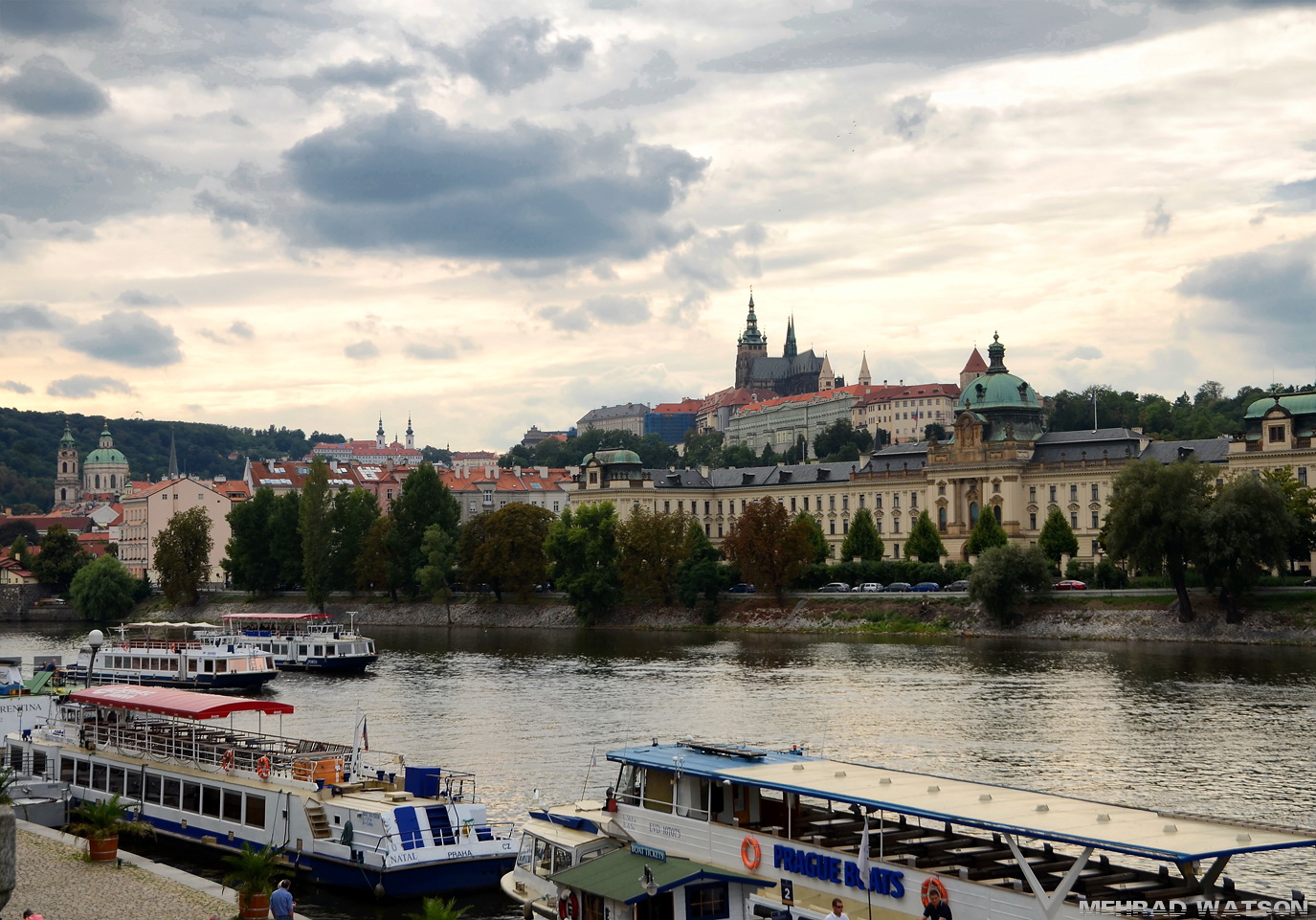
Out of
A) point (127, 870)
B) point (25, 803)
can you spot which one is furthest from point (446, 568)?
point (127, 870)

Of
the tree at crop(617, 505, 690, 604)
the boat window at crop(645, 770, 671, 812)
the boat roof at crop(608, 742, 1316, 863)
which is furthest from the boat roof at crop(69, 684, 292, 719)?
the tree at crop(617, 505, 690, 604)

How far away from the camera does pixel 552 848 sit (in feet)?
110

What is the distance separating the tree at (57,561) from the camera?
18475 cm

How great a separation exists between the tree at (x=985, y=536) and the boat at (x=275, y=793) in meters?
96.3

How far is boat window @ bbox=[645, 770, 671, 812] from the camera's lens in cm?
3234

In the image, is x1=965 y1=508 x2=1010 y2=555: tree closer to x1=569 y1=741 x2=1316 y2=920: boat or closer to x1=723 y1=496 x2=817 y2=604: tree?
x1=723 y1=496 x2=817 y2=604: tree

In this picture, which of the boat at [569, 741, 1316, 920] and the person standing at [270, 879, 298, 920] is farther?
the person standing at [270, 879, 298, 920]

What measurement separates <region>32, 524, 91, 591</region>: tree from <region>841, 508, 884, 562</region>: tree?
99.4 meters

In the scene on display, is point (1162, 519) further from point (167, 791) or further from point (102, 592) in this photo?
point (102, 592)

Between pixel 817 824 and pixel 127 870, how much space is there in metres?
16.1

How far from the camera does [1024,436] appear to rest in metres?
159

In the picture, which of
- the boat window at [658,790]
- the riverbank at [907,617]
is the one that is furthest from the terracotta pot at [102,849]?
the riverbank at [907,617]

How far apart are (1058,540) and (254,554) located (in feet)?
291

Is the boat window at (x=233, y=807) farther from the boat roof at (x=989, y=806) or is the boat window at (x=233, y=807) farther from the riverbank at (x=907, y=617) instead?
the riverbank at (x=907, y=617)
